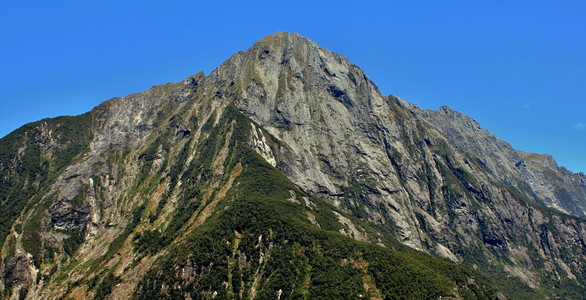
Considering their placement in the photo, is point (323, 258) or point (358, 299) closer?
point (358, 299)

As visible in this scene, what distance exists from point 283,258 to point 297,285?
15.7 meters

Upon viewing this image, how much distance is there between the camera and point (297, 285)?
544ft

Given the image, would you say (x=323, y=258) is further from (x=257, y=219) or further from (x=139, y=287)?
(x=139, y=287)

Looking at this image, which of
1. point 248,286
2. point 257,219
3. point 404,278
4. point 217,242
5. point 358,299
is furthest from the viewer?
point 257,219

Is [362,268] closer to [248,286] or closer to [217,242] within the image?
[248,286]

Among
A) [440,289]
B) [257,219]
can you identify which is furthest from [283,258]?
[440,289]

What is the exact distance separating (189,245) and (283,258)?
45938mm

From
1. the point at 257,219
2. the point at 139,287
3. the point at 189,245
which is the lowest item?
the point at 139,287

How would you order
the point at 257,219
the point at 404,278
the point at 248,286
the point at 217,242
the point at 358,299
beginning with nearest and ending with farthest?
the point at 358,299 → the point at 404,278 → the point at 248,286 → the point at 217,242 → the point at 257,219

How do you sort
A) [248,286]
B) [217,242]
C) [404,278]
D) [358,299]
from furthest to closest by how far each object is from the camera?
[217,242] → [248,286] → [404,278] → [358,299]

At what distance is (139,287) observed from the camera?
182500mm

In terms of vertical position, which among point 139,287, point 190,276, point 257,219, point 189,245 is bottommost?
point 139,287

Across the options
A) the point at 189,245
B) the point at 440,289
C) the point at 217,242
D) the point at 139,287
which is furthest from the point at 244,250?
the point at 440,289

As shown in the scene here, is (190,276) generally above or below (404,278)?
below
